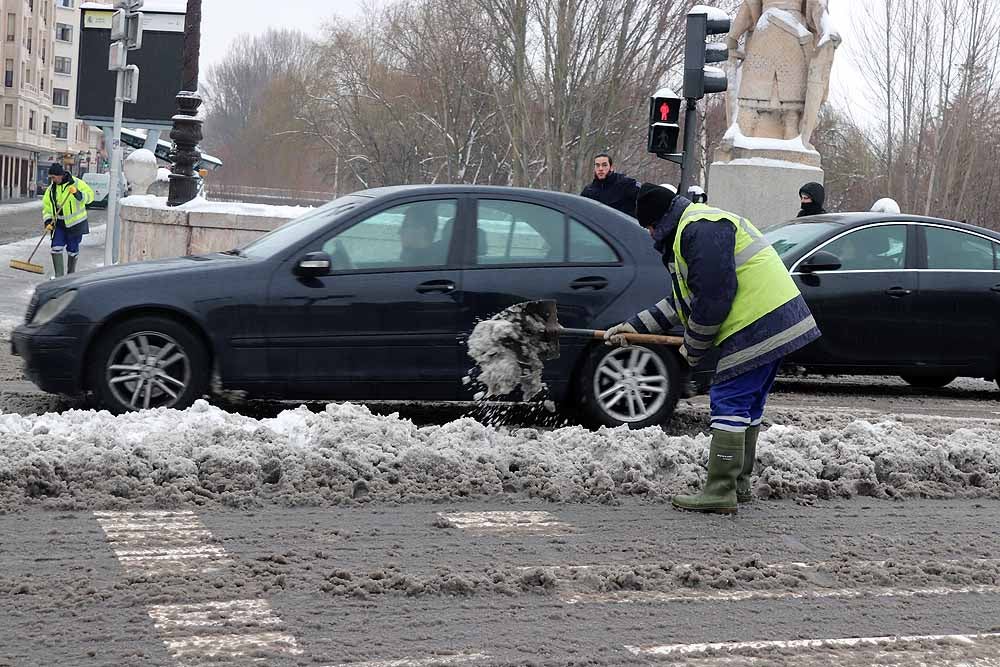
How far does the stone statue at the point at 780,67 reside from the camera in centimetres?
2095

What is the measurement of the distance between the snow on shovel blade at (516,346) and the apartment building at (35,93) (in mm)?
80770

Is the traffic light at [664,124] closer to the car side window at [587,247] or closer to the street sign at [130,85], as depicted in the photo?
the street sign at [130,85]

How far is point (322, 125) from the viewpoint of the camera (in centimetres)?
5494

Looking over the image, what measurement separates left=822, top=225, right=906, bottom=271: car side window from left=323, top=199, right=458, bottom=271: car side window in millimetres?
4177

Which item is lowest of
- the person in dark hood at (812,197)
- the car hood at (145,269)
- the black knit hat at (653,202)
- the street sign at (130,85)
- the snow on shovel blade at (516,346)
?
the snow on shovel blade at (516,346)

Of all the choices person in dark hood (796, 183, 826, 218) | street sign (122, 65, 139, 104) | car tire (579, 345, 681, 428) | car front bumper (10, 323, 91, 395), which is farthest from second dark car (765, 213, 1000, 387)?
street sign (122, 65, 139, 104)

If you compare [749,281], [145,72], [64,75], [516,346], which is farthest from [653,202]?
[64,75]

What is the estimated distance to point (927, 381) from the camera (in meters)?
12.9

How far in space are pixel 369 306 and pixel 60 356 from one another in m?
1.80

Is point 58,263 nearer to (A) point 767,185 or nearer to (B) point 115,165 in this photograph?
(B) point 115,165

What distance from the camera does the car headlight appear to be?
8211 millimetres

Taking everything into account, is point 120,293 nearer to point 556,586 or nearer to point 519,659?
point 556,586

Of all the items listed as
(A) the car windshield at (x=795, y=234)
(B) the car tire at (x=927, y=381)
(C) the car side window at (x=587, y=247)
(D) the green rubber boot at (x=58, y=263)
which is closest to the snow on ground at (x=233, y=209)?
(D) the green rubber boot at (x=58, y=263)

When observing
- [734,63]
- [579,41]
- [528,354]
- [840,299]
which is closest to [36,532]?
[528,354]
